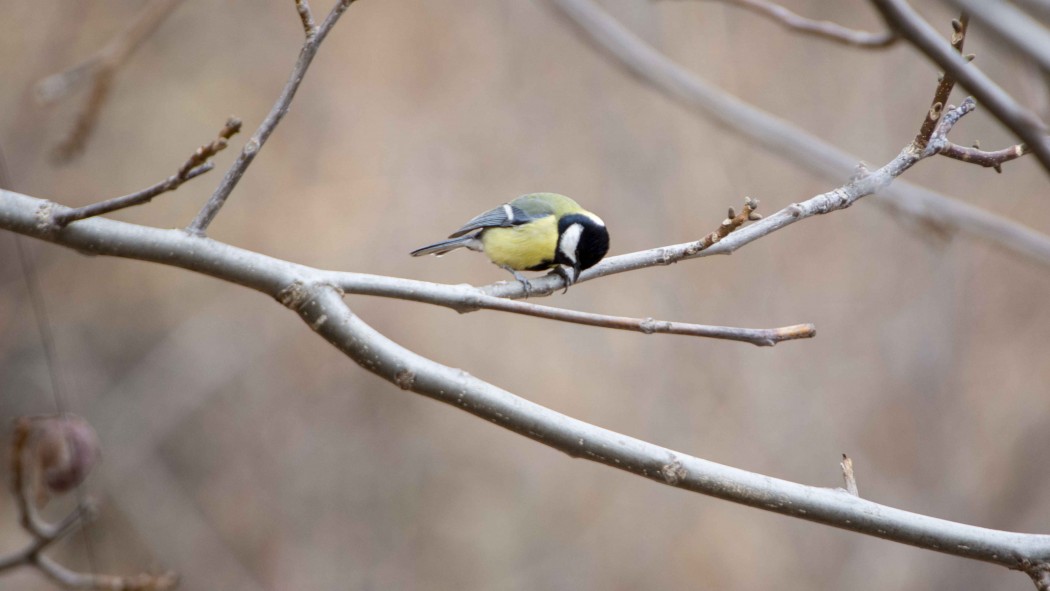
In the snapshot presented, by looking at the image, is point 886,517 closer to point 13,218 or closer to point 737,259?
point 13,218

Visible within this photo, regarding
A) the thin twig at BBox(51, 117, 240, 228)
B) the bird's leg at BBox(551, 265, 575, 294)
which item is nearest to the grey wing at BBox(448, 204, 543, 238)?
the bird's leg at BBox(551, 265, 575, 294)

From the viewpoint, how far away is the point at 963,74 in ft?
2.04

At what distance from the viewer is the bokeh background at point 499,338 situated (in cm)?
470

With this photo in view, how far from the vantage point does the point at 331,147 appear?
5.12 m

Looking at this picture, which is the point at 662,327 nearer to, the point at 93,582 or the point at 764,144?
the point at 764,144

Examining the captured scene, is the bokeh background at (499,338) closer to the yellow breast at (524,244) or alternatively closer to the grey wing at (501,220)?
the grey wing at (501,220)

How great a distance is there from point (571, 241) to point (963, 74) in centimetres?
178

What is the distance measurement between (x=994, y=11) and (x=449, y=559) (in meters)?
4.94

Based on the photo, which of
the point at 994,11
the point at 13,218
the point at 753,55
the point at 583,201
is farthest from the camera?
the point at 753,55

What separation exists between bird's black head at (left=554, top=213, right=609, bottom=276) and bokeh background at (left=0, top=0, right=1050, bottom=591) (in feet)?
7.84

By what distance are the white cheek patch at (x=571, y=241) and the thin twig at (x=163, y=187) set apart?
47.6 inches

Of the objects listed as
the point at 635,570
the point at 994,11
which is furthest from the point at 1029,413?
the point at 994,11

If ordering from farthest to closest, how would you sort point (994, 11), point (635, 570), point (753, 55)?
point (753, 55), point (635, 570), point (994, 11)

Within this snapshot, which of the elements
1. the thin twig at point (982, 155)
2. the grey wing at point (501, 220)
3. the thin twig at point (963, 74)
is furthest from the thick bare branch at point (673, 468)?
the grey wing at point (501, 220)
